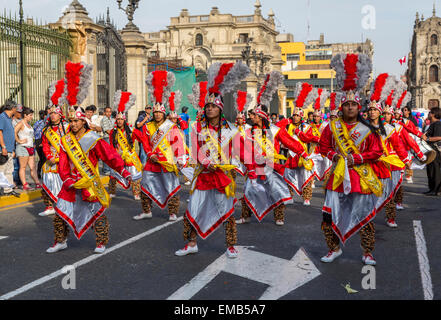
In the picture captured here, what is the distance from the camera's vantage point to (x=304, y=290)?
4891 millimetres

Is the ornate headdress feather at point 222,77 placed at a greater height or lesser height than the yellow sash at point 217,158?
greater

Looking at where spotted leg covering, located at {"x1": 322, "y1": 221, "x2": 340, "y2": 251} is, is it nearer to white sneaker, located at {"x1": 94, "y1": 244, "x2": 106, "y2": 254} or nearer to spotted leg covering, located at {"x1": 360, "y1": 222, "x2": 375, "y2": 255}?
spotted leg covering, located at {"x1": 360, "y1": 222, "x2": 375, "y2": 255}

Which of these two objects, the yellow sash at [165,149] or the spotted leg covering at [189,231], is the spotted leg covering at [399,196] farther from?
the spotted leg covering at [189,231]

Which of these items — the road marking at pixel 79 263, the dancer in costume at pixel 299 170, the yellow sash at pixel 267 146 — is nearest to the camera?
the road marking at pixel 79 263

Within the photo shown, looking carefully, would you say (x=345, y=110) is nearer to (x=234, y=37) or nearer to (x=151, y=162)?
(x=151, y=162)

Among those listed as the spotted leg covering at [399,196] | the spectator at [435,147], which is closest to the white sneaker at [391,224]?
the spotted leg covering at [399,196]

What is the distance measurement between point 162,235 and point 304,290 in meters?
2.75

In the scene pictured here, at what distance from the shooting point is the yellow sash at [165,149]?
8.31 metres

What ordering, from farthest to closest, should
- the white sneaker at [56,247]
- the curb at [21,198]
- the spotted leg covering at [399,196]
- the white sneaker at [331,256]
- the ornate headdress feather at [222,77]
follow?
the curb at [21,198] < the spotted leg covering at [399,196] < the ornate headdress feather at [222,77] < the white sneaker at [56,247] < the white sneaker at [331,256]

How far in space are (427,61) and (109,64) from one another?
70702mm

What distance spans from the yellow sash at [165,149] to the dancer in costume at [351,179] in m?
3.00

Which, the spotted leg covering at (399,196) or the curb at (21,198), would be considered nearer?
the spotted leg covering at (399,196)
